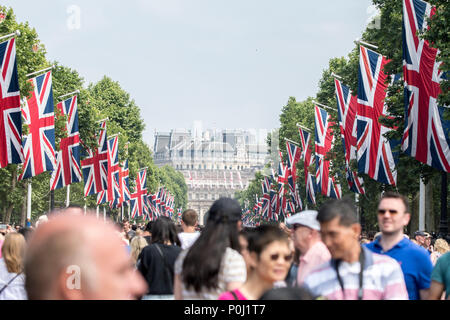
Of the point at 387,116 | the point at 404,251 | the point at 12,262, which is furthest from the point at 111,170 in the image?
the point at 404,251

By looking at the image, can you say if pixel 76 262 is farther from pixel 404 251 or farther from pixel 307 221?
pixel 404 251

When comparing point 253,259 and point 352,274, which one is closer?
Answer: point 352,274

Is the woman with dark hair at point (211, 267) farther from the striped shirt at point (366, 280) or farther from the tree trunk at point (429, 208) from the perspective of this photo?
the tree trunk at point (429, 208)

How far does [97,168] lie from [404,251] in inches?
1661

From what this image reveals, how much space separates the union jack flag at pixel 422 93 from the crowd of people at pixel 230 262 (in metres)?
12.3

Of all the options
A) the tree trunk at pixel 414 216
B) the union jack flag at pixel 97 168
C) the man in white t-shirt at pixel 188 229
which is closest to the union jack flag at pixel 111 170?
the union jack flag at pixel 97 168

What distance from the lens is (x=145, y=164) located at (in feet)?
362

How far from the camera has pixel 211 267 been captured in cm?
649

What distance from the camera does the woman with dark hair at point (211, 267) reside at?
6453 mm

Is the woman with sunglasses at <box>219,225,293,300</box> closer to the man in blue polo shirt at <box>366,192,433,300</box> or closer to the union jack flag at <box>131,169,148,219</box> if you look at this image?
the man in blue polo shirt at <box>366,192,433,300</box>

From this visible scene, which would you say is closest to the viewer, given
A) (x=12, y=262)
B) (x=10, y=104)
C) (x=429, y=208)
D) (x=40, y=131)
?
(x=12, y=262)

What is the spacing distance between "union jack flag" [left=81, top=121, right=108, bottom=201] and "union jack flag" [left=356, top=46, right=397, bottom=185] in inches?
751

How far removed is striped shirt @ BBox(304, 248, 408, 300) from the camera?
229 inches
